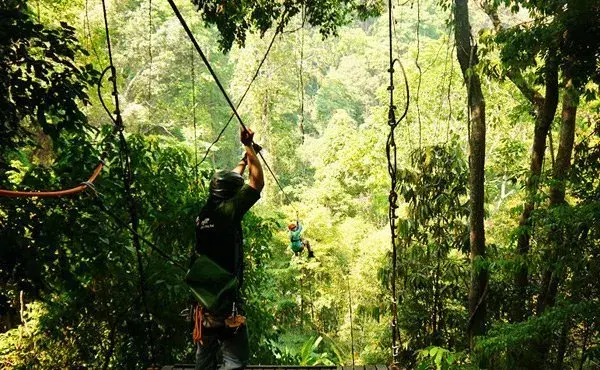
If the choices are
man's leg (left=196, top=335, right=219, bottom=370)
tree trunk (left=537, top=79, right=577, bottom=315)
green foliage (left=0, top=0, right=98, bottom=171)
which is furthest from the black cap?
tree trunk (left=537, top=79, right=577, bottom=315)

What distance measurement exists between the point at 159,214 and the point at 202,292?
74.4 inches

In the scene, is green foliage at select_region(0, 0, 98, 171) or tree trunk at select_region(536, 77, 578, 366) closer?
green foliage at select_region(0, 0, 98, 171)

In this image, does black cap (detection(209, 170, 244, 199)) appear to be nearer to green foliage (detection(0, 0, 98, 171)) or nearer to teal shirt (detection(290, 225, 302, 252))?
green foliage (detection(0, 0, 98, 171))

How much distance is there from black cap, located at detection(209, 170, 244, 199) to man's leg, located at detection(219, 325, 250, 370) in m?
0.57

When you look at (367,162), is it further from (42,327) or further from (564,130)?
(42,327)

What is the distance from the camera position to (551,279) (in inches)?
170

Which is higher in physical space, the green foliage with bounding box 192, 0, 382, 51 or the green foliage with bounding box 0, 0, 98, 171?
the green foliage with bounding box 192, 0, 382, 51

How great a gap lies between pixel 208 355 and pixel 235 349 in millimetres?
178

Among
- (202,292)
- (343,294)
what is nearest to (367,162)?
(343,294)

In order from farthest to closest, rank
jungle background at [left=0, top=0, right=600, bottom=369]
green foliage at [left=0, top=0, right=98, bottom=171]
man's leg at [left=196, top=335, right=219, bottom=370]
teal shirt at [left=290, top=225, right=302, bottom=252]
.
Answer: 1. teal shirt at [left=290, top=225, right=302, bottom=252]
2. jungle background at [left=0, top=0, right=600, bottom=369]
3. green foliage at [left=0, top=0, right=98, bottom=171]
4. man's leg at [left=196, top=335, right=219, bottom=370]

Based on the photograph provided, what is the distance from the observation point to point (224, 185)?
204 centimetres

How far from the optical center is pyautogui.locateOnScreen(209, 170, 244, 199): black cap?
203 centimetres

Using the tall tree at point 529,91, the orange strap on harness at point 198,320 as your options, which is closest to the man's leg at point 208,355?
the orange strap on harness at point 198,320

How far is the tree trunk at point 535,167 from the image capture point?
151 inches
